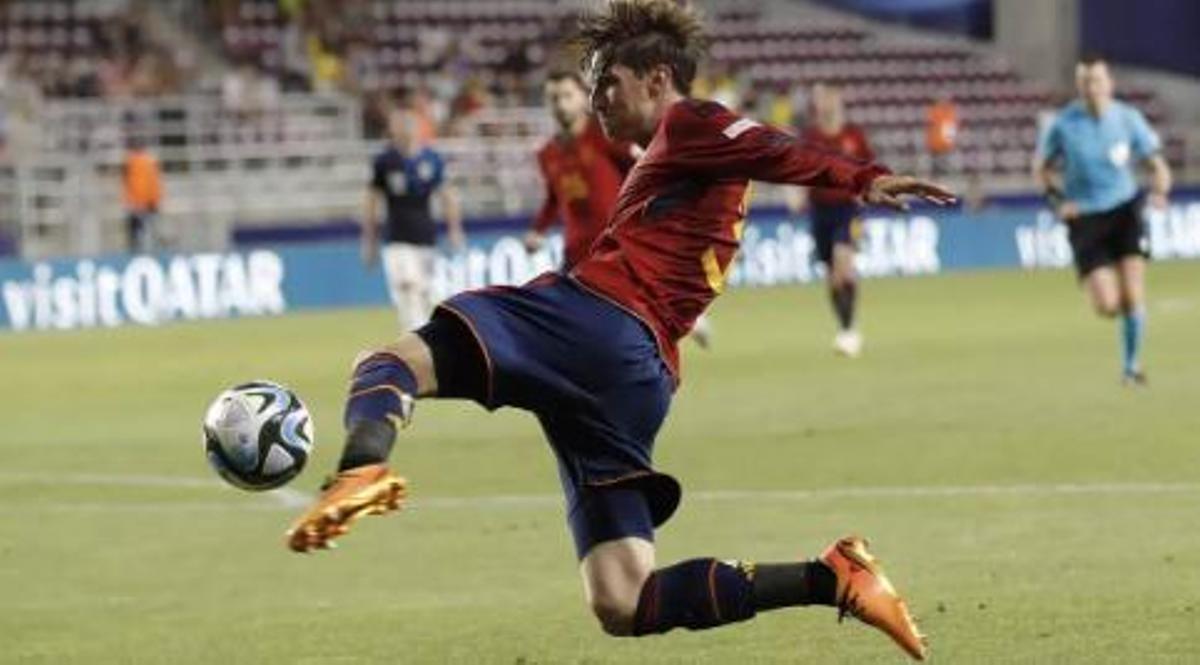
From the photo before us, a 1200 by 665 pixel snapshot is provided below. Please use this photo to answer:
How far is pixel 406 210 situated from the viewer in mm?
27000

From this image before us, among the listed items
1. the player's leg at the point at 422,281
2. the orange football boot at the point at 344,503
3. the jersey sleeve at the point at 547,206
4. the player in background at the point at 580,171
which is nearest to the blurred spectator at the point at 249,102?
the player's leg at the point at 422,281

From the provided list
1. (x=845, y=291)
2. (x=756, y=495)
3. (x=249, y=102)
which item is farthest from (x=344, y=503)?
(x=249, y=102)

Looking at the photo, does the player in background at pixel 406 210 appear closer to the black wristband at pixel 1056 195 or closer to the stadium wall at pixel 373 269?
the stadium wall at pixel 373 269

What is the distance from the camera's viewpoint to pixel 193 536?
45.8 ft

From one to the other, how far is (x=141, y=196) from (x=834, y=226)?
13.6 metres

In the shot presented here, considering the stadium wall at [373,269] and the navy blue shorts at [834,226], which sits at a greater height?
the navy blue shorts at [834,226]

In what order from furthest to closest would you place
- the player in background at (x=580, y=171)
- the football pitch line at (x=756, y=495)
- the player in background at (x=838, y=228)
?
the player in background at (x=838, y=228), the player in background at (x=580, y=171), the football pitch line at (x=756, y=495)

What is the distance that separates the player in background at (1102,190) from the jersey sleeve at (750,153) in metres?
12.3

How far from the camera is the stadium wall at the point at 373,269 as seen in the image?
110 ft

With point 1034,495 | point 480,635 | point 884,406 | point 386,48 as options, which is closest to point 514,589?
point 480,635

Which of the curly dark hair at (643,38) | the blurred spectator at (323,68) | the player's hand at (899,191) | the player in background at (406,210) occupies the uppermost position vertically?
the curly dark hair at (643,38)

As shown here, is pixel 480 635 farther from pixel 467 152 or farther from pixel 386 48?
pixel 386 48

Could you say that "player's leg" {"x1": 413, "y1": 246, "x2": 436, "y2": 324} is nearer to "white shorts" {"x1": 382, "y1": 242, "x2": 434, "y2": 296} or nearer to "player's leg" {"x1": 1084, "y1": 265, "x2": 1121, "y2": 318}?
"white shorts" {"x1": 382, "y1": 242, "x2": 434, "y2": 296}

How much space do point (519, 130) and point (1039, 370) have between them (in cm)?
2018
